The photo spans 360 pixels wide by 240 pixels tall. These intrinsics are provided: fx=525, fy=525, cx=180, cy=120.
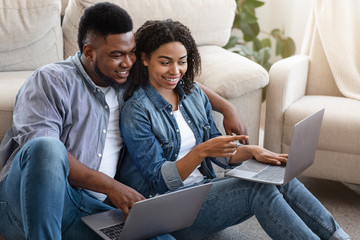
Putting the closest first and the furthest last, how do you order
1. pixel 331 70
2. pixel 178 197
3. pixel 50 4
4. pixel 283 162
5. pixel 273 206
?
pixel 178 197 → pixel 273 206 → pixel 283 162 → pixel 50 4 → pixel 331 70

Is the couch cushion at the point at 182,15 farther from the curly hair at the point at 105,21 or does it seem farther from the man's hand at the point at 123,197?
the man's hand at the point at 123,197

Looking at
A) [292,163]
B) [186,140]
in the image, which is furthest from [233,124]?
[292,163]

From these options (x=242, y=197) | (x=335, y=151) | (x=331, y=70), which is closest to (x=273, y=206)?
(x=242, y=197)

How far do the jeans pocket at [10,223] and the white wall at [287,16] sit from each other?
2.53m

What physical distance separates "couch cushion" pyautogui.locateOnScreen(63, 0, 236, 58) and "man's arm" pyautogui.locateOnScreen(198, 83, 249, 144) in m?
0.63

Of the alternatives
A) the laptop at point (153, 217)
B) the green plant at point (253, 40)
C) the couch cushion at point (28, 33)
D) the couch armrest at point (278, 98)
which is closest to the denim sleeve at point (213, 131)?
the laptop at point (153, 217)

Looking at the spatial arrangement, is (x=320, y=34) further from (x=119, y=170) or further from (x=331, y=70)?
(x=119, y=170)

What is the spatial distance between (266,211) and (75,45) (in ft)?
4.20

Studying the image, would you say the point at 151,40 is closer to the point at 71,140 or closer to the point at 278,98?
the point at 71,140

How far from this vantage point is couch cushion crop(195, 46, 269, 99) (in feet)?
6.84

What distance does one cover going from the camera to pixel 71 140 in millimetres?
1487

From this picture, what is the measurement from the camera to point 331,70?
244 centimetres

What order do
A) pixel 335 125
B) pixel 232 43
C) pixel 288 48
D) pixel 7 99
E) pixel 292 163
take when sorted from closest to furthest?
1. pixel 292 163
2. pixel 7 99
3. pixel 335 125
4. pixel 232 43
5. pixel 288 48

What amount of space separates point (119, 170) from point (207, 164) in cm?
28
